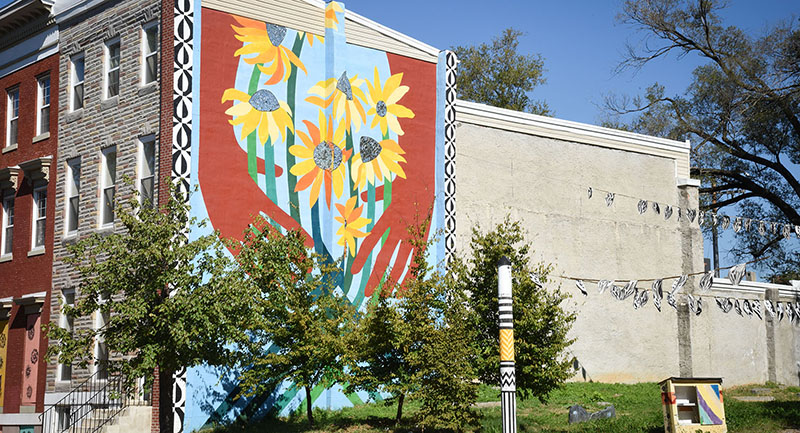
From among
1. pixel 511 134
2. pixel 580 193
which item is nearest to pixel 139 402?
pixel 511 134

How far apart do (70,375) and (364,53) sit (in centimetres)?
1256

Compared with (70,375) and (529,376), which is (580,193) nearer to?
(529,376)

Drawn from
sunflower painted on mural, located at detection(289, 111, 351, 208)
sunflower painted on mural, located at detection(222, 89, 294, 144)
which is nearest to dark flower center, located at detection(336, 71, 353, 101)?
sunflower painted on mural, located at detection(289, 111, 351, 208)

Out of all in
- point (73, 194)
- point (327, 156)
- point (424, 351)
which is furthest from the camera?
point (73, 194)

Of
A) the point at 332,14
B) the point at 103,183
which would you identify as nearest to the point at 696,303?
the point at 332,14

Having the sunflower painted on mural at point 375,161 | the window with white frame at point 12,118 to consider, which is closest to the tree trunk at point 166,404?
the sunflower painted on mural at point 375,161

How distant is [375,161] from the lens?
27312 millimetres

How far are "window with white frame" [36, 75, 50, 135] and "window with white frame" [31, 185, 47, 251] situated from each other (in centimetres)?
189

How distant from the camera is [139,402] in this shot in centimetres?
2331

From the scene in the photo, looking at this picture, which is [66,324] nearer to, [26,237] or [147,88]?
[26,237]

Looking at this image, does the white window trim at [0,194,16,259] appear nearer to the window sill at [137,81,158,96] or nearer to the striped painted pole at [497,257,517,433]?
the window sill at [137,81,158,96]

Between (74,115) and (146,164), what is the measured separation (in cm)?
411

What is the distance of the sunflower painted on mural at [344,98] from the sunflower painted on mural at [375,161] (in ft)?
2.28

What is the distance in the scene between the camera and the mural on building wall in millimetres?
24016
